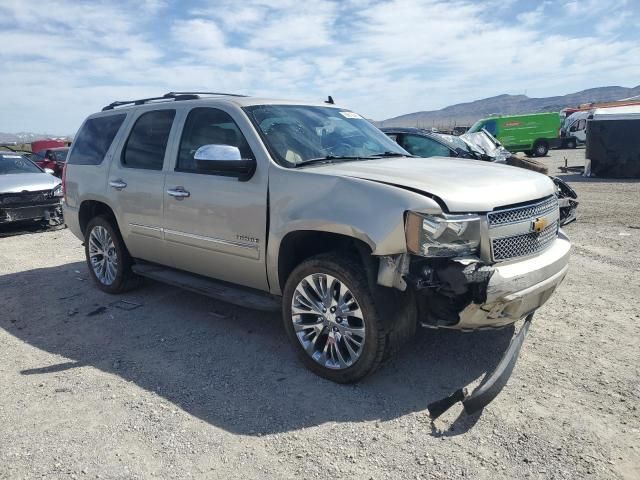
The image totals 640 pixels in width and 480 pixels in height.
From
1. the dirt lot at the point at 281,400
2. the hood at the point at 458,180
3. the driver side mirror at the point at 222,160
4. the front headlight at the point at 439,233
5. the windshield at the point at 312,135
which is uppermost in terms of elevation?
the windshield at the point at 312,135

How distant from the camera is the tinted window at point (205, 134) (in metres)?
4.45

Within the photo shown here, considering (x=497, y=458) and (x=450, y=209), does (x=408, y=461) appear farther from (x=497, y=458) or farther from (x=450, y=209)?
(x=450, y=209)

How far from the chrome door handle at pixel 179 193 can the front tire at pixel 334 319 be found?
1383mm

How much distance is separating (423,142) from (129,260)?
21.8ft

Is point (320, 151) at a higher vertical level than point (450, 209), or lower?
higher

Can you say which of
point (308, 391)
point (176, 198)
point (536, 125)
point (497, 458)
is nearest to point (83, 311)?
point (176, 198)

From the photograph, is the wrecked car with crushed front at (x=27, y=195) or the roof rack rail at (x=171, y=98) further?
the wrecked car with crushed front at (x=27, y=195)

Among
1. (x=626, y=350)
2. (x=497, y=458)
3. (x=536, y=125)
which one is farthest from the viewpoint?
(x=536, y=125)

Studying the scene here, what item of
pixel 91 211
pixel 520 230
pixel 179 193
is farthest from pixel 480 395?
pixel 91 211

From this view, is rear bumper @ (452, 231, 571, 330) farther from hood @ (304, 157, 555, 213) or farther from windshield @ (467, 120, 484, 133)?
windshield @ (467, 120, 484, 133)

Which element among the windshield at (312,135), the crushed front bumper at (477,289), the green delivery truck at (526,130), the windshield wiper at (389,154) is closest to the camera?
the crushed front bumper at (477,289)

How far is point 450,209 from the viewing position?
325 cm

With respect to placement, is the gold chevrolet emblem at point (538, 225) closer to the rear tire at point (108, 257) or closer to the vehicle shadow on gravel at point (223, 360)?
the vehicle shadow on gravel at point (223, 360)

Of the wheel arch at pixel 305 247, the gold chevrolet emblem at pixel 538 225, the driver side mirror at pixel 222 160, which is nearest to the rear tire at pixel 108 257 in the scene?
the driver side mirror at pixel 222 160
